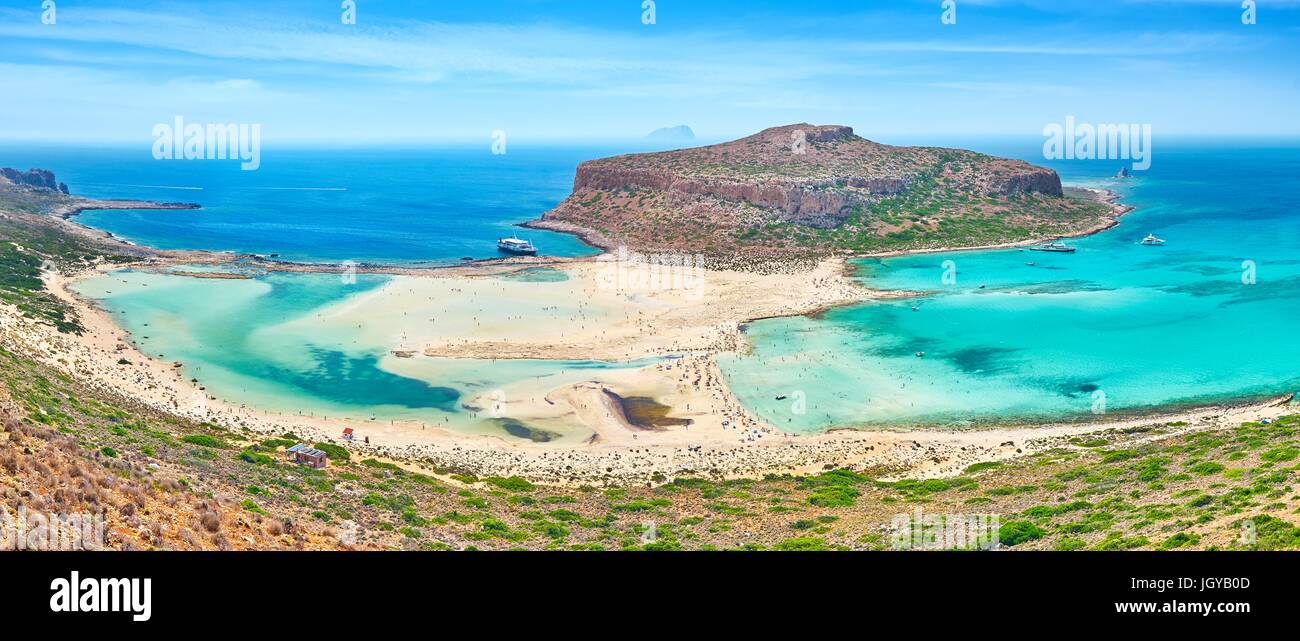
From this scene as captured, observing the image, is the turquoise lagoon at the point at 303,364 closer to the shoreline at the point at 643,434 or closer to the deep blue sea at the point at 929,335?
the deep blue sea at the point at 929,335

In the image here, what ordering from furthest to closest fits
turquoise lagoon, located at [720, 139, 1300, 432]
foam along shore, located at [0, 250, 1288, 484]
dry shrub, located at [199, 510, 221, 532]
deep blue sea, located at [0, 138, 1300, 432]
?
deep blue sea, located at [0, 138, 1300, 432] < turquoise lagoon, located at [720, 139, 1300, 432] < foam along shore, located at [0, 250, 1288, 484] < dry shrub, located at [199, 510, 221, 532]

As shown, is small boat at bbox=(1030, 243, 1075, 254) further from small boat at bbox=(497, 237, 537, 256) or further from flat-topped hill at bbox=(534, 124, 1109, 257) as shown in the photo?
small boat at bbox=(497, 237, 537, 256)

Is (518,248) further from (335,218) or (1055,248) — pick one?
(1055,248)

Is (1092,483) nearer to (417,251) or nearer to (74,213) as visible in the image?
(417,251)

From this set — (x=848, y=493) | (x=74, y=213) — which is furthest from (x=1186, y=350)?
(x=74, y=213)

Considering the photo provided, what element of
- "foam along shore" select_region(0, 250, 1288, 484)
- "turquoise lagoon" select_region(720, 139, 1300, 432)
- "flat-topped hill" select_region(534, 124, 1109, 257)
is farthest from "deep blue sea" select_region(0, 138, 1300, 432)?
"flat-topped hill" select_region(534, 124, 1109, 257)

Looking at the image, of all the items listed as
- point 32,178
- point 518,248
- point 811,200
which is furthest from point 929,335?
point 32,178
